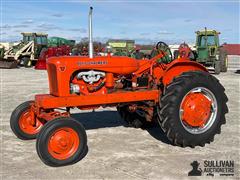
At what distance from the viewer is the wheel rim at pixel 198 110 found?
5637mm

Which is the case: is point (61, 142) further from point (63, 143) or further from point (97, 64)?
point (97, 64)

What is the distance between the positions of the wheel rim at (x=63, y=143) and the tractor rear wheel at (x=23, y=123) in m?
1.42

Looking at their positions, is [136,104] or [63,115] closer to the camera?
[63,115]

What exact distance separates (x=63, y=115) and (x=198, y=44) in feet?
57.0

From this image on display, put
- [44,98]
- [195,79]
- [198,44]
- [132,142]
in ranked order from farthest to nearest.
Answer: [198,44] → [132,142] → [195,79] → [44,98]

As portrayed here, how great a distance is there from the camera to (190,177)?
446 cm

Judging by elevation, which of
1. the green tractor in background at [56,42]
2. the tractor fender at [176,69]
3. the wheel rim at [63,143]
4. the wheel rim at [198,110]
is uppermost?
the green tractor in background at [56,42]

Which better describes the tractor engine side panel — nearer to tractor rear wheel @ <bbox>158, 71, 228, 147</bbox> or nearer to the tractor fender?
the tractor fender

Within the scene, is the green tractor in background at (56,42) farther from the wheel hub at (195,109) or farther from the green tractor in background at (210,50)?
the wheel hub at (195,109)

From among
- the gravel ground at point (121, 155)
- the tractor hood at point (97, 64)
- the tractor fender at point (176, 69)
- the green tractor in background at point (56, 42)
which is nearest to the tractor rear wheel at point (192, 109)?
the gravel ground at point (121, 155)

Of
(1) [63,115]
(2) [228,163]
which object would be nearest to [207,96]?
(2) [228,163]

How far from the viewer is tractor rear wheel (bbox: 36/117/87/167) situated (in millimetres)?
4719

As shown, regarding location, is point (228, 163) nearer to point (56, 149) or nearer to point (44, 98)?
point (56, 149)

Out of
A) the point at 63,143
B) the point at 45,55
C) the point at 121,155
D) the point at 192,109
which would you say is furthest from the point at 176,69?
the point at 45,55
